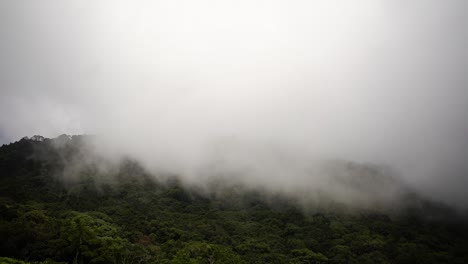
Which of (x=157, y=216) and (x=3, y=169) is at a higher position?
(x=3, y=169)

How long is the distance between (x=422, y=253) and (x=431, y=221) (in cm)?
5928

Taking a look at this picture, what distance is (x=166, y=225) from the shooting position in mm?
137250

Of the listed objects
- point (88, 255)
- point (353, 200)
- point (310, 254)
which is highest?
point (353, 200)

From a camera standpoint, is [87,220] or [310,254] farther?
[310,254]

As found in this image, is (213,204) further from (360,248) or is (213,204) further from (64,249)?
(64,249)

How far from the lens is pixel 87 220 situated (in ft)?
364

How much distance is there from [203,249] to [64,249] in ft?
125

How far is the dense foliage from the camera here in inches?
3442

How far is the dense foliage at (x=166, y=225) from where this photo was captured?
87.4 metres

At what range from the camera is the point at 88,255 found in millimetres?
82250

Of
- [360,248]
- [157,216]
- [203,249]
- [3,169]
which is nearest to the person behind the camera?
[203,249]

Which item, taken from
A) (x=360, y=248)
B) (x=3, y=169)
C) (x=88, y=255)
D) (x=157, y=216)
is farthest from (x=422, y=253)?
(x=3, y=169)

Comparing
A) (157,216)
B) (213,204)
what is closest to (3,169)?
(157,216)

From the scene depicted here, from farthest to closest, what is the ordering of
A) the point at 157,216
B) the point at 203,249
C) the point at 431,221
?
1. the point at 431,221
2. the point at 157,216
3. the point at 203,249
